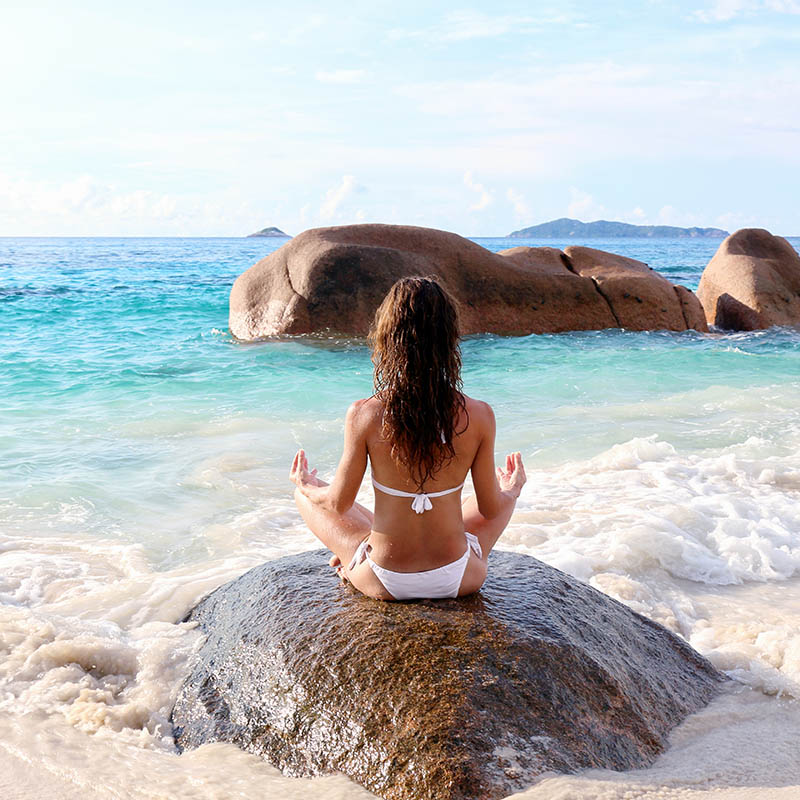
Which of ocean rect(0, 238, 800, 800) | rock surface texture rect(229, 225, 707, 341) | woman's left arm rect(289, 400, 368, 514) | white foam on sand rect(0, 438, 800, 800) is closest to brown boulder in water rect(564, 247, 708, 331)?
rock surface texture rect(229, 225, 707, 341)

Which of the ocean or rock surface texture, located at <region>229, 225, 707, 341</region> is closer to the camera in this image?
the ocean

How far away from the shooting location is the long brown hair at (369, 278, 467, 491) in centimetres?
284

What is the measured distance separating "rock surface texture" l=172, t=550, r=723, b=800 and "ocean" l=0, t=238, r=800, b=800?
4.1 inches

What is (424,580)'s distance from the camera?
310cm

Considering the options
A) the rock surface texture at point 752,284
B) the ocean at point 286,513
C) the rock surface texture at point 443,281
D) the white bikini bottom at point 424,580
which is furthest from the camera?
the rock surface texture at point 752,284

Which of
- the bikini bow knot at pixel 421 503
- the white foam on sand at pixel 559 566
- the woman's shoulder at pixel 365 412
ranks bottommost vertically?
the white foam on sand at pixel 559 566

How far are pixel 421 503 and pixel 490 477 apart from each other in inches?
12.2

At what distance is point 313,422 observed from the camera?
26.5 ft

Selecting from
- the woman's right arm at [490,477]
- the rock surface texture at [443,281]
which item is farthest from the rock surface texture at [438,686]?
the rock surface texture at [443,281]

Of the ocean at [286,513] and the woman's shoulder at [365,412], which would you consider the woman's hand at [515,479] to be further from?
the ocean at [286,513]

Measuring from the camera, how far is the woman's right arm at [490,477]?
3011 millimetres

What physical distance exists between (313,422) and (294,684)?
531cm

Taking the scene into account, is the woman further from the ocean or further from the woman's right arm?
the ocean

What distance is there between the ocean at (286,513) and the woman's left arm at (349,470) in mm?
926
